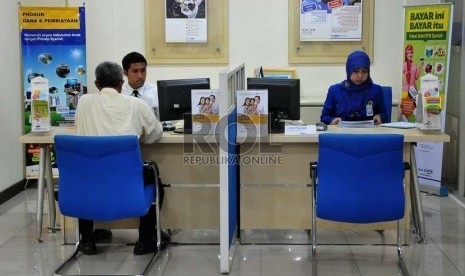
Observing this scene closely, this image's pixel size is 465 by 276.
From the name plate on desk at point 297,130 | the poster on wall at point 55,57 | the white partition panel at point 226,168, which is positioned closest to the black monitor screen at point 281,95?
the name plate on desk at point 297,130

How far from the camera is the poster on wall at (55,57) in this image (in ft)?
21.8

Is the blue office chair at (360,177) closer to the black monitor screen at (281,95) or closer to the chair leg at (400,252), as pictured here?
the chair leg at (400,252)

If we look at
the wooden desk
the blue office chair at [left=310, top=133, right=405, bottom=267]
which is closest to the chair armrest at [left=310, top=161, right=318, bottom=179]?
the blue office chair at [left=310, top=133, right=405, bottom=267]

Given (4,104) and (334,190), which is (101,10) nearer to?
(4,104)

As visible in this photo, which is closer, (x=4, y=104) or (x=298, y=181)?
(x=298, y=181)

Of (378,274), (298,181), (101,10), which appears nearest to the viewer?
(378,274)

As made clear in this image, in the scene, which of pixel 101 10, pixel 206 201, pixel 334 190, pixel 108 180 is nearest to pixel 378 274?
pixel 334 190

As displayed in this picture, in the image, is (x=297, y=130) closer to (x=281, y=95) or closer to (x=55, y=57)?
(x=281, y=95)

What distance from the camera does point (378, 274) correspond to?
4211 millimetres

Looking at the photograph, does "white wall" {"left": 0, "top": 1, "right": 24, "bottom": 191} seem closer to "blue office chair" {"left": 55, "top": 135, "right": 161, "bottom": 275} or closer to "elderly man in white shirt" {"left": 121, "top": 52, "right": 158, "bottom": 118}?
"elderly man in white shirt" {"left": 121, "top": 52, "right": 158, "bottom": 118}

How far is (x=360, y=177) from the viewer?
12.7 ft

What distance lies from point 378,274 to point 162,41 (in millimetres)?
3979

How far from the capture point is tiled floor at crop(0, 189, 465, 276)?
4.29m

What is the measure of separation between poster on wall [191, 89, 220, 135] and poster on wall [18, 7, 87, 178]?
2.53 m
